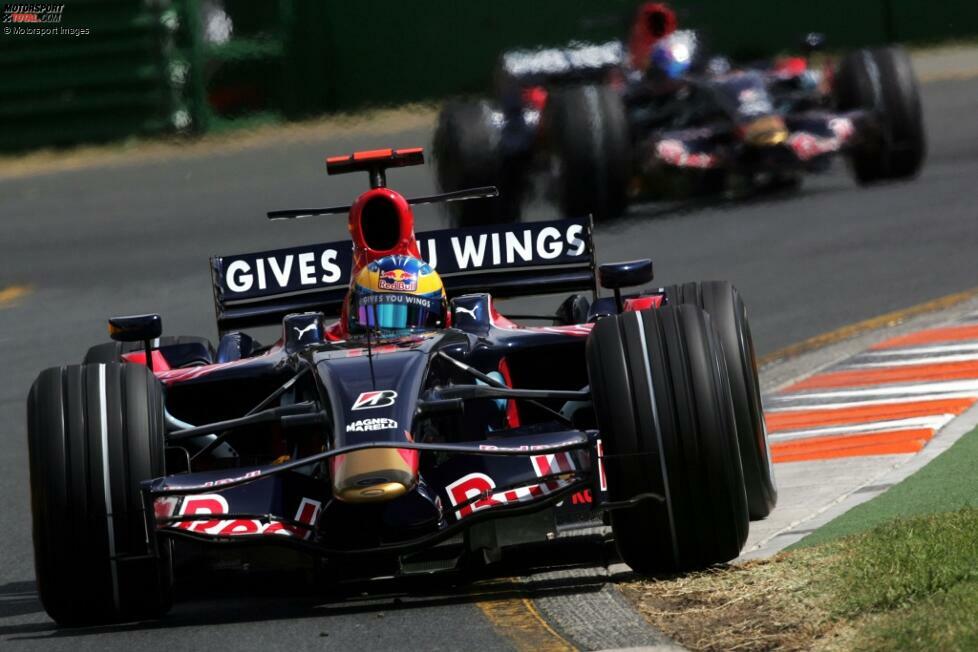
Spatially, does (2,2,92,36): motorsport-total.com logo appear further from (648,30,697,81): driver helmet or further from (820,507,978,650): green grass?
(820,507,978,650): green grass

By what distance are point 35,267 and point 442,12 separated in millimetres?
6733

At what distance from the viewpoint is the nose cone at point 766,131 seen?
62.2ft

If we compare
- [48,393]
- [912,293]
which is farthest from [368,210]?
[912,293]

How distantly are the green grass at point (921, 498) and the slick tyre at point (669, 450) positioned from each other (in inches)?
24.6

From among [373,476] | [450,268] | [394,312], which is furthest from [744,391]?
[450,268]

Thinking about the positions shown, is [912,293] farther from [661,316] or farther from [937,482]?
[661,316]

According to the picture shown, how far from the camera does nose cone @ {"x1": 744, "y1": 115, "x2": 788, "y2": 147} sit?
19.0m

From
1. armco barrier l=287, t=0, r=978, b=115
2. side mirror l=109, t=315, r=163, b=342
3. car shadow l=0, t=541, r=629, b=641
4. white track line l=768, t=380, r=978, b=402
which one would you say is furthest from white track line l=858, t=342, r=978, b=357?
armco barrier l=287, t=0, r=978, b=115

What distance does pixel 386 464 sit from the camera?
719 centimetres

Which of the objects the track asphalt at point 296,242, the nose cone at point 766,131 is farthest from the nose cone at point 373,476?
the nose cone at point 766,131

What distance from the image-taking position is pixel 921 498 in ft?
27.1

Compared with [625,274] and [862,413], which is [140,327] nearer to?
[625,274]

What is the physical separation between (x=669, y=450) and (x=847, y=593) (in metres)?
0.86

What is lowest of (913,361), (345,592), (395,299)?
(345,592)
